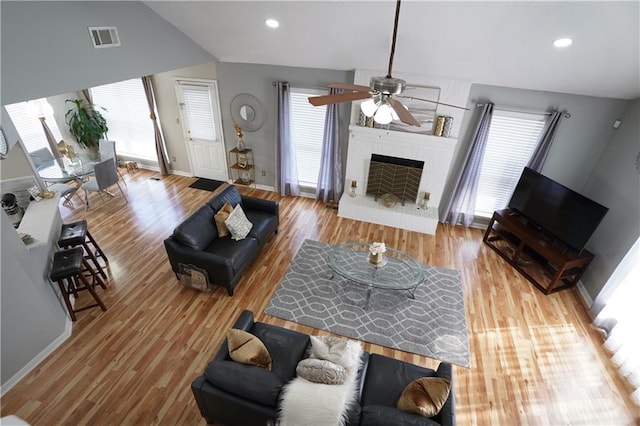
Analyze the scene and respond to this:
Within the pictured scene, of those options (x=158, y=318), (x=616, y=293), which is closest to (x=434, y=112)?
(x=616, y=293)

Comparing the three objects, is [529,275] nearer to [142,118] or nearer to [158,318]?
[158,318]

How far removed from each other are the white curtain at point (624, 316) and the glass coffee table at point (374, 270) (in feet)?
7.28

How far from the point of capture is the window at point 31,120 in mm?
5875

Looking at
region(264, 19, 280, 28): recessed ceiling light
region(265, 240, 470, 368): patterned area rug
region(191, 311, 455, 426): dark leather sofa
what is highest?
region(264, 19, 280, 28): recessed ceiling light

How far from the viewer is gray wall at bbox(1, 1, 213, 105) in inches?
106

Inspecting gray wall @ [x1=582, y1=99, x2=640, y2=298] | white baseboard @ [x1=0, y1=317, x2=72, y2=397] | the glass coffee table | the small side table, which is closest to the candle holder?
the glass coffee table

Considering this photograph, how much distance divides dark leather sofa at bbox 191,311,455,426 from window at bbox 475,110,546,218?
12.8 feet

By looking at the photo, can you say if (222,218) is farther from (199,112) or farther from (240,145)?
(199,112)

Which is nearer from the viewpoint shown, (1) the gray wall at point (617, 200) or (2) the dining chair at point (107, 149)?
(1) the gray wall at point (617, 200)

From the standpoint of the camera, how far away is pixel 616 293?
12.2 feet

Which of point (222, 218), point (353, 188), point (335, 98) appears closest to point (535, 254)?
point (353, 188)

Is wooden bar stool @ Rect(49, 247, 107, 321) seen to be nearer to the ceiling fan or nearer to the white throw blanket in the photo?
the white throw blanket

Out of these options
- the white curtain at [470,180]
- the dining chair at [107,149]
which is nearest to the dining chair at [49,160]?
the dining chair at [107,149]

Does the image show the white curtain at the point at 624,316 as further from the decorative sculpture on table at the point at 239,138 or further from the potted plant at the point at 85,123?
the potted plant at the point at 85,123
